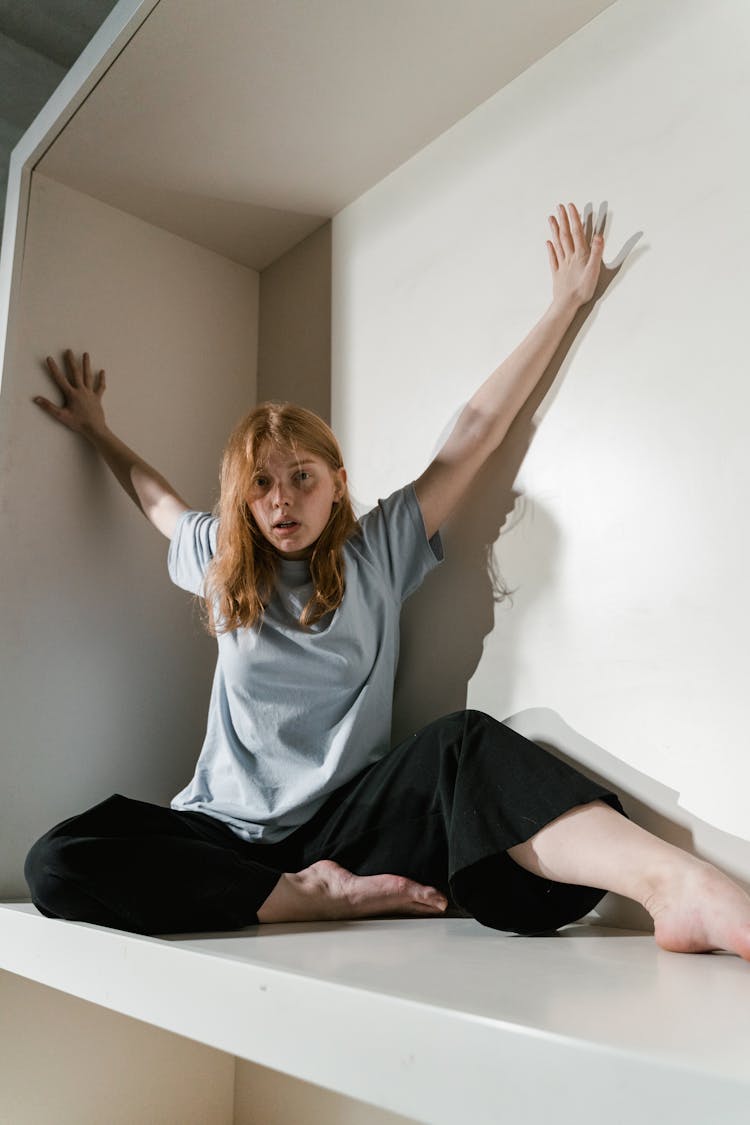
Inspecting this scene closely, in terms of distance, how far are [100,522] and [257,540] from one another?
31 cm

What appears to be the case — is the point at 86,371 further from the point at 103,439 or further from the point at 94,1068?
the point at 94,1068

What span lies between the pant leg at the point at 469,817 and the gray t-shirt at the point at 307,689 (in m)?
0.06

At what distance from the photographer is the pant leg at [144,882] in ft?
2.51

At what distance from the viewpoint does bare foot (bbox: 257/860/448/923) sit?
0.85m

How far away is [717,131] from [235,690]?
78 centimetres

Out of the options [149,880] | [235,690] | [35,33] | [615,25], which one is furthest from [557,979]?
[35,33]

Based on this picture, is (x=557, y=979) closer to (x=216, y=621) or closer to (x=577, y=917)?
(x=577, y=917)

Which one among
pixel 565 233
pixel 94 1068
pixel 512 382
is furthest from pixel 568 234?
pixel 94 1068

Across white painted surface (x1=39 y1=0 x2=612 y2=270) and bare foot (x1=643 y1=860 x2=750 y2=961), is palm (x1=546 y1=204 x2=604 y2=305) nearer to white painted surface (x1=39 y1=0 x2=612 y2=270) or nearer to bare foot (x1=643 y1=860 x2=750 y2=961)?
white painted surface (x1=39 y1=0 x2=612 y2=270)

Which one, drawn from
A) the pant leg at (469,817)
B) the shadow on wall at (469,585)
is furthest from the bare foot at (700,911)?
the shadow on wall at (469,585)

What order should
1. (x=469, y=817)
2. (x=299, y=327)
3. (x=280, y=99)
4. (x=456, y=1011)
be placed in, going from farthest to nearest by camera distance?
(x=299, y=327)
(x=280, y=99)
(x=469, y=817)
(x=456, y=1011)

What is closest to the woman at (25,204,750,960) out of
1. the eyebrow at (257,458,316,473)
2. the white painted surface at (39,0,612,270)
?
the eyebrow at (257,458,316,473)

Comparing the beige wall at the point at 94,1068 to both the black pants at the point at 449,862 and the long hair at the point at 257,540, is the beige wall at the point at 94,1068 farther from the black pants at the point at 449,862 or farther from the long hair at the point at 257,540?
the long hair at the point at 257,540

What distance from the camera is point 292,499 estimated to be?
1.06 meters
